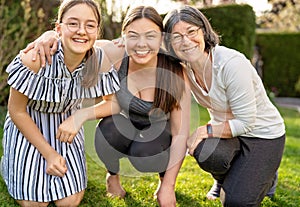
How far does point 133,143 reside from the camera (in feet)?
9.07

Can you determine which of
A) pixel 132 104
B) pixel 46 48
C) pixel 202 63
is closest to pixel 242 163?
pixel 202 63

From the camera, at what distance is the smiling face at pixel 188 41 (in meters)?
2.35

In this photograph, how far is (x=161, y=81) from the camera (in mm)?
2633

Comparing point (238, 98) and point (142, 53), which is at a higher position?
point (142, 53)

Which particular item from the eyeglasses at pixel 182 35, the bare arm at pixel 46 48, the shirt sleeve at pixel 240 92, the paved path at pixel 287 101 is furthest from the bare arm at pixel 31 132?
the paved path at pixel 287 101

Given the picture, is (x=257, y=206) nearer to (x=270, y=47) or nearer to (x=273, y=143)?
(x=273, y=143)

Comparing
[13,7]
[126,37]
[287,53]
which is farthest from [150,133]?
[287,53]

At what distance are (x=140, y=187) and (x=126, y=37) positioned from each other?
1.03 metres

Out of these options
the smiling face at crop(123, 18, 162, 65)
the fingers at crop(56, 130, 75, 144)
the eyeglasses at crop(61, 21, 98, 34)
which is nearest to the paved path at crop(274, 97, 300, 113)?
the smiling face at crop(123, 18, 162, 65)

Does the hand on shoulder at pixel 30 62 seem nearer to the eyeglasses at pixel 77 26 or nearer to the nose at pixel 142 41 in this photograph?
the eyeglasses at pixel 77 26

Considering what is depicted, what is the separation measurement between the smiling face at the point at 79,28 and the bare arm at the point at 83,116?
368 mm

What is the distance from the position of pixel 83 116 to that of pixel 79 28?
0.51 metres

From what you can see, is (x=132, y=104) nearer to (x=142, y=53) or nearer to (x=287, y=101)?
(x=142, y=53)

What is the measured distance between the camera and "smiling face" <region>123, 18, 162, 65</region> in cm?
245
